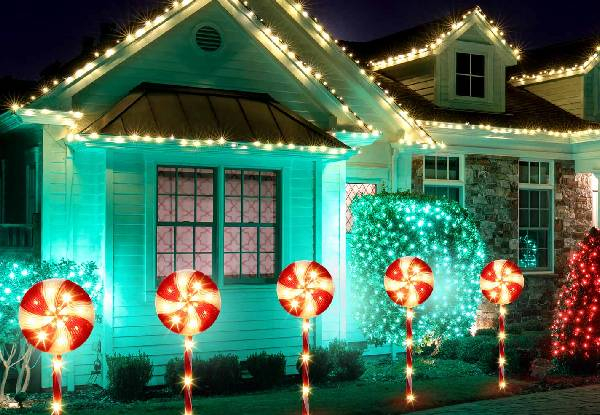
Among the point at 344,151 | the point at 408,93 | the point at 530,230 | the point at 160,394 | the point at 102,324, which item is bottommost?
the point at 160,394

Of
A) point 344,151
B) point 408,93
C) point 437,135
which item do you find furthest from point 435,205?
point 408,93

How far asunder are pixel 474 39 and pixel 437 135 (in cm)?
258

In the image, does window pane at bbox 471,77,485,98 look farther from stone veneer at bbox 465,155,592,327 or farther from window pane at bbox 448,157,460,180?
window pane at bbox 448,157,460,180

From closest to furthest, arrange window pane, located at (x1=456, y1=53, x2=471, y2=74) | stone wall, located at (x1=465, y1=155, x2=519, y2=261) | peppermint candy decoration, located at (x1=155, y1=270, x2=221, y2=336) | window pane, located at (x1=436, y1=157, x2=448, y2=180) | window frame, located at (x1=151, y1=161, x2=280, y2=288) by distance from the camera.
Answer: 1. peppermint candy decoration, located at (x1=155, y1=270, x2=221, y2=336)
2. window frame, located at (x1=151, y1=161, x2=280, y2=288)
3. window pane, located at (x1=436, y1=157, x2=448, y2=180)
4. stone wall, located at (x1=465, y1=155, x2=519, y2=261)
5. window pane, located at (x1=456, y1=53, x2=471, y2=74)

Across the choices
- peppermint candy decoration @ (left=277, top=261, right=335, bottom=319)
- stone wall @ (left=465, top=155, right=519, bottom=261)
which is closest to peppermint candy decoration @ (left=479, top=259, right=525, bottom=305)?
peppermint candy decoration @ (left=277, top=261, right=335, bottom=319)

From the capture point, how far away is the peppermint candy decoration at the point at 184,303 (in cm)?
936

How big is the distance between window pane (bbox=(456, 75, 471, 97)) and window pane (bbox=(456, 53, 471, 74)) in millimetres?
121

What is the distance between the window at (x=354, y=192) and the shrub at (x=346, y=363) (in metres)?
3.13

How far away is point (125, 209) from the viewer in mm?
12883

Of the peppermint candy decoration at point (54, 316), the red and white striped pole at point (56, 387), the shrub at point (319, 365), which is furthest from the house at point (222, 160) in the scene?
the red and white striped pole at point (56, 387)

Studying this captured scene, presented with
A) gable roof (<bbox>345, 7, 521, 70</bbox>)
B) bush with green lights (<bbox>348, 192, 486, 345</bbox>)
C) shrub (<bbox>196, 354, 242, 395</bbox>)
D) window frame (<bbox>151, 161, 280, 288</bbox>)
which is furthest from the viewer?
gable roof (<bbox>345, 7, 521, 70</bbox>)

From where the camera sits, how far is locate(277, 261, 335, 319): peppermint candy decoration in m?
10.4

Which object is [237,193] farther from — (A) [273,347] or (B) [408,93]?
(B) [408,93]

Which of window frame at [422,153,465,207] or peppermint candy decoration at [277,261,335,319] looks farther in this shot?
window frame at [422,153,465,207]
